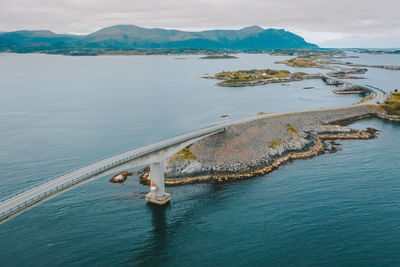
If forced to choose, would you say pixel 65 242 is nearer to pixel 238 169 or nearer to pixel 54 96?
pixel 238 169

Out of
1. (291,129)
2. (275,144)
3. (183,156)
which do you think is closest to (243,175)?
(183,156)

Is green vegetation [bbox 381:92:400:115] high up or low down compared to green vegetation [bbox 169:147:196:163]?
up

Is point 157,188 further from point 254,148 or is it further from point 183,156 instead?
point 254,148

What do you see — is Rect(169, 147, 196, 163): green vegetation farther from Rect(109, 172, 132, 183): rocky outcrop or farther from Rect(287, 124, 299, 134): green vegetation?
Rect(287, 124, 299, 134): green vegetation

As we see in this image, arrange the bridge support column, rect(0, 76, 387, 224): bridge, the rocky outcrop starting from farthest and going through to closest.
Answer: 1. the rocky outcrop
2. the bridge support column
3. rect(0, 76, 387, 224): bridge

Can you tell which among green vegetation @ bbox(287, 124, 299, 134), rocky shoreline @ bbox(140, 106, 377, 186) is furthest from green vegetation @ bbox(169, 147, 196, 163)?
green vegetation @ bbox(287, 124, 299, 134)

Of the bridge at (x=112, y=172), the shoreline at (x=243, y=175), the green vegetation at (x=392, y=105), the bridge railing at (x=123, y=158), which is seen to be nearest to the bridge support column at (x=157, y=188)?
the bridge at (x=112, y=172)
